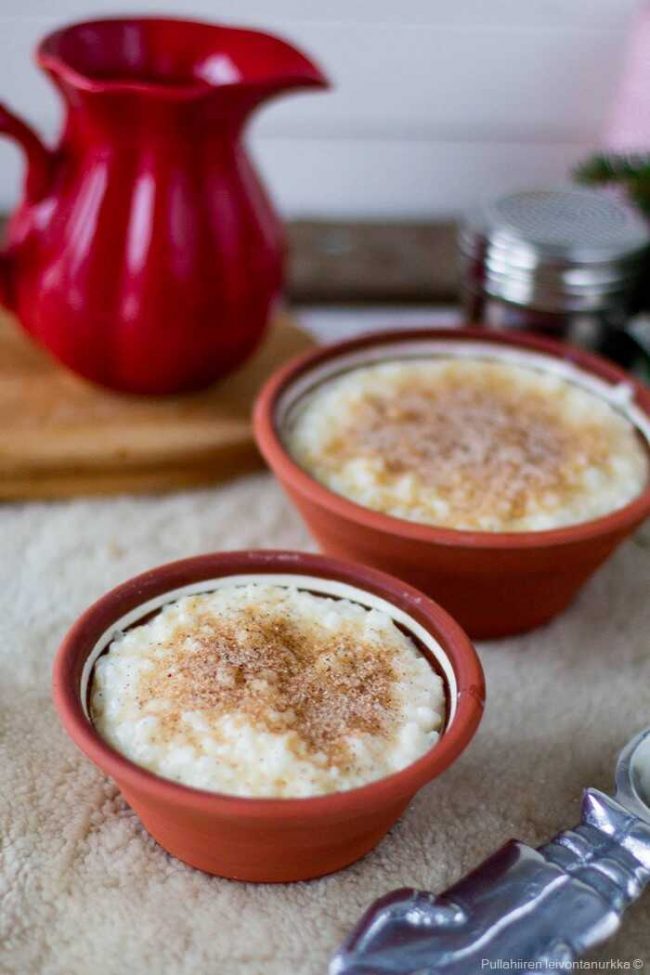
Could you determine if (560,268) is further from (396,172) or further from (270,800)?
(270,800)

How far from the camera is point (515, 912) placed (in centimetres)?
77

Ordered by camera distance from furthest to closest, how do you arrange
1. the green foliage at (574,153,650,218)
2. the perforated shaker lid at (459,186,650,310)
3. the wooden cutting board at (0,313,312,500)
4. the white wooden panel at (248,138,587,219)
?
the white wooden panel at (248,138,587,219) < the green foliage at (574,153,650,218) < the perforated shaker lid at (459,186,650,310) < the wooden cutting board at (0,313,312,500)

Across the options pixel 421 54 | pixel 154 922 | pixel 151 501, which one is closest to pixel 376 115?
pixel 421 54

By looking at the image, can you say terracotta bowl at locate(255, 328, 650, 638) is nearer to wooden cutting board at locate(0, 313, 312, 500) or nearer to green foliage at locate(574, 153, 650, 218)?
wooden cutting board at locate(0, 313, 312, 500)

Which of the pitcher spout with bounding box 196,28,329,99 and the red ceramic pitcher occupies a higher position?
the pitcher spout with bounding box 196,28,329,99

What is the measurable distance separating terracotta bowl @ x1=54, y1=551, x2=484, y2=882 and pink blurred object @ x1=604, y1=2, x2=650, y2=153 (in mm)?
1018

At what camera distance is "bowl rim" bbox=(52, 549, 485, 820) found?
757 millimetres

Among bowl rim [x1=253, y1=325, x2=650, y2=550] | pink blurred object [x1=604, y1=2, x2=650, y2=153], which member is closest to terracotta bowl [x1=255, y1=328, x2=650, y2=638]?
bowl rim [x1=253, y1=325, x2=650, y2=550]

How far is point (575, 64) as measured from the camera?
1.82 meters

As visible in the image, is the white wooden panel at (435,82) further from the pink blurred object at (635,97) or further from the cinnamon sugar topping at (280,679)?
the cinnamon sugar topping at (280,679)

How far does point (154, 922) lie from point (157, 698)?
0.51 ft

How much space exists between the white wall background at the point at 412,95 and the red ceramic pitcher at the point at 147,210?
49 cm

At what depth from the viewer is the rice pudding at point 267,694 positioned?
31.3 inches

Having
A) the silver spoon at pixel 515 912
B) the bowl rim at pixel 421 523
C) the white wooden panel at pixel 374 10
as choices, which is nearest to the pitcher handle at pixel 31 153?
the bowl rim at pixel 421 523
